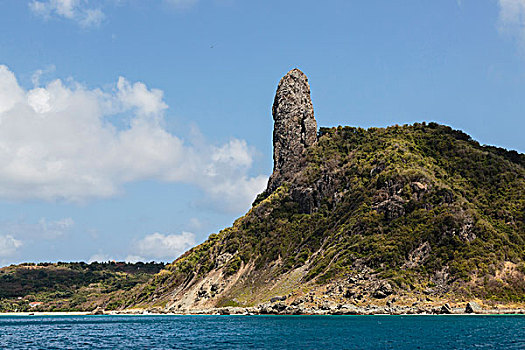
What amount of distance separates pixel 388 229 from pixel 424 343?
358 feet

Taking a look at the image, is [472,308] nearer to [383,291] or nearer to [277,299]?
[383,291]

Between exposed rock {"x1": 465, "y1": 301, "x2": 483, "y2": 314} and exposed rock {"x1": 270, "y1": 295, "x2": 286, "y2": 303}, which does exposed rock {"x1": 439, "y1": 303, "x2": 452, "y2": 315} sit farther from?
exposed rock {"x1": 270, "y1": 295, "x2": 286, "y2": 303}

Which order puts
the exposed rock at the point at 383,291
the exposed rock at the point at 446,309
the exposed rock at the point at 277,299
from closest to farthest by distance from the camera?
the exposed rock at the point at 446,309
the exposed rock at the point at 383,291
the exposed rock at the point at 277,299

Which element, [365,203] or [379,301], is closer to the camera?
[379,301]

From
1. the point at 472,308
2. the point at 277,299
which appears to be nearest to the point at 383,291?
the point at 472,308

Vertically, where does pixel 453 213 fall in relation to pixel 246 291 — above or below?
above

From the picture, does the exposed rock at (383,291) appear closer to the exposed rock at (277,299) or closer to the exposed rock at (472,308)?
the exposed rock at (472,308)

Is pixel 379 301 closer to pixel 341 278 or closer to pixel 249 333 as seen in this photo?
pixel 341 278

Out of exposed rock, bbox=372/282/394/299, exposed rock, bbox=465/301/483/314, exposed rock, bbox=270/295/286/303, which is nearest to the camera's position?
exposed rock, bbox=465/301/483/314

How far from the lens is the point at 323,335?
9000 centimetres

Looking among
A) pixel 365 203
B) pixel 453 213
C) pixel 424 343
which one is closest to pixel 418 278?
pixel 453 213

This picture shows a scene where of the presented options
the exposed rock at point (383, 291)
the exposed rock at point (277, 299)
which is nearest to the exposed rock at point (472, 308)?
the exposed rock at point (383, 291)

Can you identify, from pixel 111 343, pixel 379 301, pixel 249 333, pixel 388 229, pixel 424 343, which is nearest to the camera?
pixel 424 343

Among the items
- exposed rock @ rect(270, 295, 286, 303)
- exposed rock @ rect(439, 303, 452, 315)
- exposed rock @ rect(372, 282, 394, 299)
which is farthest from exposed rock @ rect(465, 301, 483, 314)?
exposed rock @ rect(270, 295, 286, 303)
